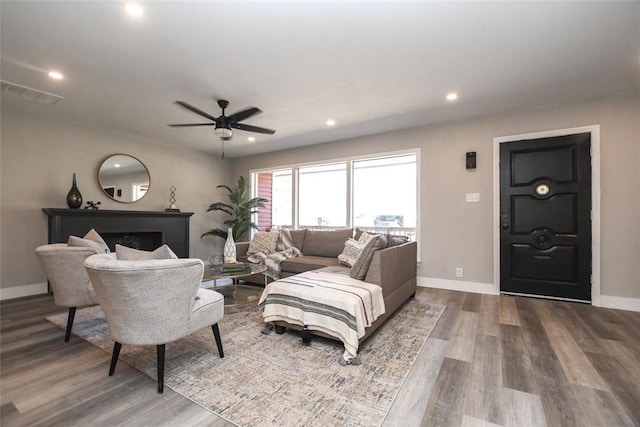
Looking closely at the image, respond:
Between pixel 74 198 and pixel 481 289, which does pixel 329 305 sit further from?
pixel 74 198

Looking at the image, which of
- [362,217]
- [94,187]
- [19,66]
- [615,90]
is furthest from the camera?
[362,217]

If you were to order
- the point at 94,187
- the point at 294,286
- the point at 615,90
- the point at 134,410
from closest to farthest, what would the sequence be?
the point at 134,410
the point at 294,286
the point at 615,90
the point at 94,187

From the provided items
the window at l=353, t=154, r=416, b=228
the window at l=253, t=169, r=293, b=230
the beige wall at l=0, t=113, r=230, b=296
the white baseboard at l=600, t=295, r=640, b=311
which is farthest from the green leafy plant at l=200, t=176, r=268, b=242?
the white baseboard at l=600, t=295, r=640, b=311

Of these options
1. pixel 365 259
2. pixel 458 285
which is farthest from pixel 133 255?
pixel 458 285

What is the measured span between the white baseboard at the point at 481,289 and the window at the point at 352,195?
0.79 m

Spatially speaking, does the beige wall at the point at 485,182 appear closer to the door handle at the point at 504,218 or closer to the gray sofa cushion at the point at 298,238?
the door handle at the point at 504,218

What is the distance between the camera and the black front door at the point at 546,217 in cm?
330

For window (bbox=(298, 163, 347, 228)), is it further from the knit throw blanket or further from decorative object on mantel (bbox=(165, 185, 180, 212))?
decorative object on mantel (bbox=(165, 185, 180, 212))

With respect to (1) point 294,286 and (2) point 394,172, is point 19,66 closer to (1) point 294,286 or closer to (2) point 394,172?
(1) point 294,286

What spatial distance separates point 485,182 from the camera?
3830mm

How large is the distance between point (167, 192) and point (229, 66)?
3557 mm

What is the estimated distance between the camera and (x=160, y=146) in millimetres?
5195

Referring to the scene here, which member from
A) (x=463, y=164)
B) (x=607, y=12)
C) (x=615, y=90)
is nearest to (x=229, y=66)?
(x=607, y=12)

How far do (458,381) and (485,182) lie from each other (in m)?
2.92
